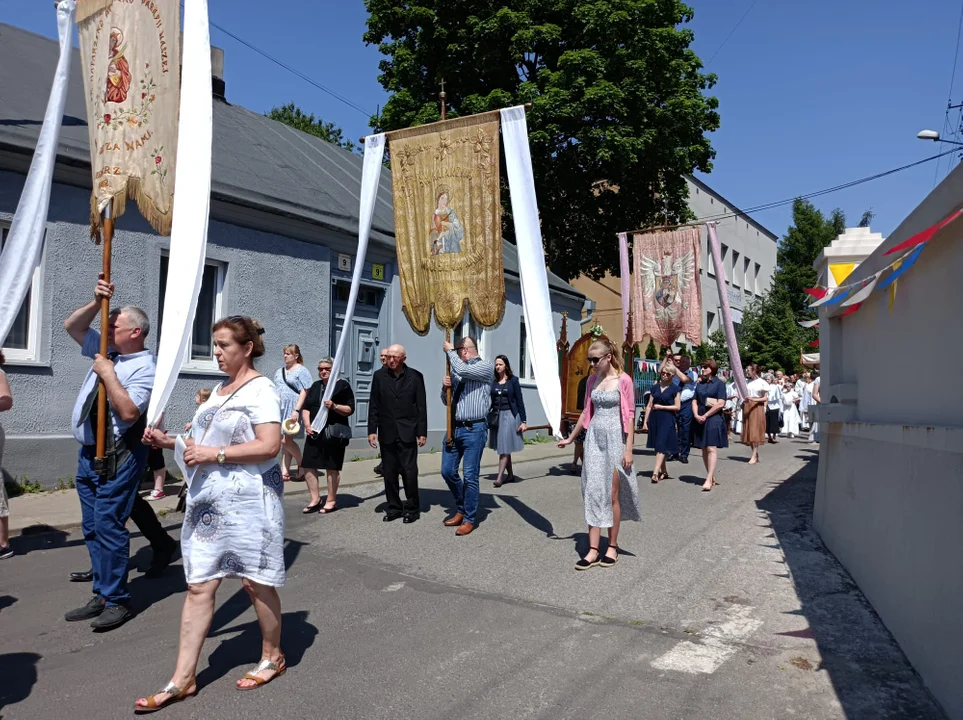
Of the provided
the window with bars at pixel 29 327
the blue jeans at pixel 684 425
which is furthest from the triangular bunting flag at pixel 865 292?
the window with bars at pixel 29 327

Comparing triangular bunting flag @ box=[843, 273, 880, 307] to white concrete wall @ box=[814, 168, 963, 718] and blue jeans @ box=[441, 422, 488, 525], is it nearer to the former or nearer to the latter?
white concrete wall @ box=[814, 168, 963, 718]

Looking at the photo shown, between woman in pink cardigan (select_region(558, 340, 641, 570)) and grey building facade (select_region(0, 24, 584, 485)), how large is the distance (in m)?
6.85

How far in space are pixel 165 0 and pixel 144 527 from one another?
389cm

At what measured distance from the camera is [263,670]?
157 inches

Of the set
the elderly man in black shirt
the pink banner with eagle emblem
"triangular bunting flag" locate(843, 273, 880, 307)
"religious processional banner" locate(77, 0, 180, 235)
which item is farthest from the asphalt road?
the pink banner with eagle emblem

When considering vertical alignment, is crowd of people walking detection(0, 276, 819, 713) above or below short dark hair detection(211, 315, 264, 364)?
below

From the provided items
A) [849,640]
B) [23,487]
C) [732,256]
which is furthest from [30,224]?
[732,256]

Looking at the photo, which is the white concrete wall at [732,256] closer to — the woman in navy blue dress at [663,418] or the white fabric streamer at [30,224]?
the woman in navy blue dress at [663,418]

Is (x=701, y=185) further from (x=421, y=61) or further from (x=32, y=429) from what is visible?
(x=32, y=429)

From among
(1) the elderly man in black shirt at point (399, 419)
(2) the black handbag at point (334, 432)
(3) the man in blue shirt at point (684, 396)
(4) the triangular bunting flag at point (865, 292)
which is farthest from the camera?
(3) the man in blue shirt at point (684, 396)

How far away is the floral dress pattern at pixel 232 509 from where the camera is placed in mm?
3828

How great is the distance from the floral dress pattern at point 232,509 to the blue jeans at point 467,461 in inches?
156

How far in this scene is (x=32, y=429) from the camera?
959 centimetres

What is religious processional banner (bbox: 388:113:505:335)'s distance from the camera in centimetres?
807
